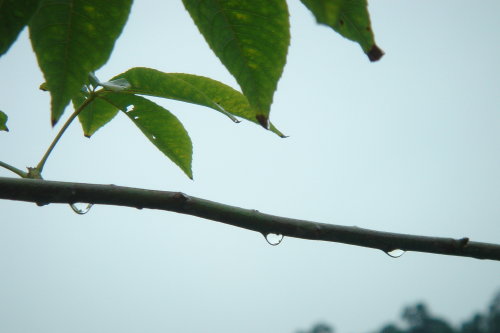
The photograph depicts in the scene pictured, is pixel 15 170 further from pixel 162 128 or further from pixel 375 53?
pixel 375 53

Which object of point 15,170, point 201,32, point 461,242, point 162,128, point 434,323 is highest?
point 201,32

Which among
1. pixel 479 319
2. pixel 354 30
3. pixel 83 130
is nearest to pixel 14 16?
pixel 354 30

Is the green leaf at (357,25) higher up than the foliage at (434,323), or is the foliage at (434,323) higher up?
the green leaf at (357,25)

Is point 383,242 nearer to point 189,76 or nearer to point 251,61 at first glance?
point 251,61

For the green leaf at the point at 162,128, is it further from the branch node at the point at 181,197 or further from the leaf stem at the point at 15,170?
the branch node at the point at 181,197

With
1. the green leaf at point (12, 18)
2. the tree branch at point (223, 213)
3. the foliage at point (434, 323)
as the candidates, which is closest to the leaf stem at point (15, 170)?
the tree branch at point (223, 213)

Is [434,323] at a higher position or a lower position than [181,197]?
lower

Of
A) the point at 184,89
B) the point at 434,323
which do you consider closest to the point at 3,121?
the point at 184,89

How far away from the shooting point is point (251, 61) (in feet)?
2.66

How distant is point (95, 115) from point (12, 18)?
1.08 meters

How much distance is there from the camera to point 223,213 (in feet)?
2.98

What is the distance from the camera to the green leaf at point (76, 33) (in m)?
0.74

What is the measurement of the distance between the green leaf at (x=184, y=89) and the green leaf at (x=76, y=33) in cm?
50

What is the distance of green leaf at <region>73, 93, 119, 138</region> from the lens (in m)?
1.64
